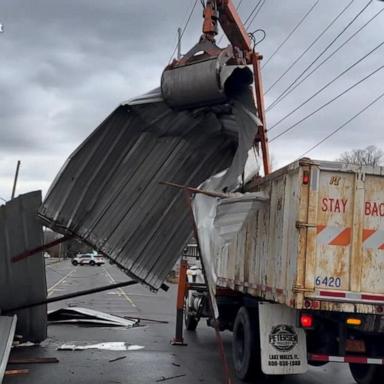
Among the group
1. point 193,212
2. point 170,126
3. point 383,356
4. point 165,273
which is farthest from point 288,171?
point 165,273

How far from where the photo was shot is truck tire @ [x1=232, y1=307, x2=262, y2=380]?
862cm

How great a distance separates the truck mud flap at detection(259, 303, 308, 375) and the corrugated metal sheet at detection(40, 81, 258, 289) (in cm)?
182

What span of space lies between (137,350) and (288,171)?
5.53 meters

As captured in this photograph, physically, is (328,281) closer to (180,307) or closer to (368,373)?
(368,373)

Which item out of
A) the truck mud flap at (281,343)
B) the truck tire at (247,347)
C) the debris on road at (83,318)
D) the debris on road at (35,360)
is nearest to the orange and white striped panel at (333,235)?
the truck mud flap at (281,343)

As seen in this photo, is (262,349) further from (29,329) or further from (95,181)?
(29,329)

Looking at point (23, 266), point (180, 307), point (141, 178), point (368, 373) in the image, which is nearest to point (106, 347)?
point (180, 307)

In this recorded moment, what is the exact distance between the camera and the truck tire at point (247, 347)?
862cm

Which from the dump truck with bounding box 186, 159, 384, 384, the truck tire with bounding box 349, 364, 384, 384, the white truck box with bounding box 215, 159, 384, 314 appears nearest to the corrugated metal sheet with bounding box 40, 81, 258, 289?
the dump truck with bounding box 186, 159, 384, 384

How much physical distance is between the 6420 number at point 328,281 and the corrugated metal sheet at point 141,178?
1.89 meters

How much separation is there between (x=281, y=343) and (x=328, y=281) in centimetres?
114

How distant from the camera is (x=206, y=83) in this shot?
749 centimetres

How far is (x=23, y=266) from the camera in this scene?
34.0ft

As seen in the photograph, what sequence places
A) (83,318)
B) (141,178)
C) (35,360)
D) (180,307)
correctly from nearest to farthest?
(141,178) < (35,360) < (180,307) < (83,318)
